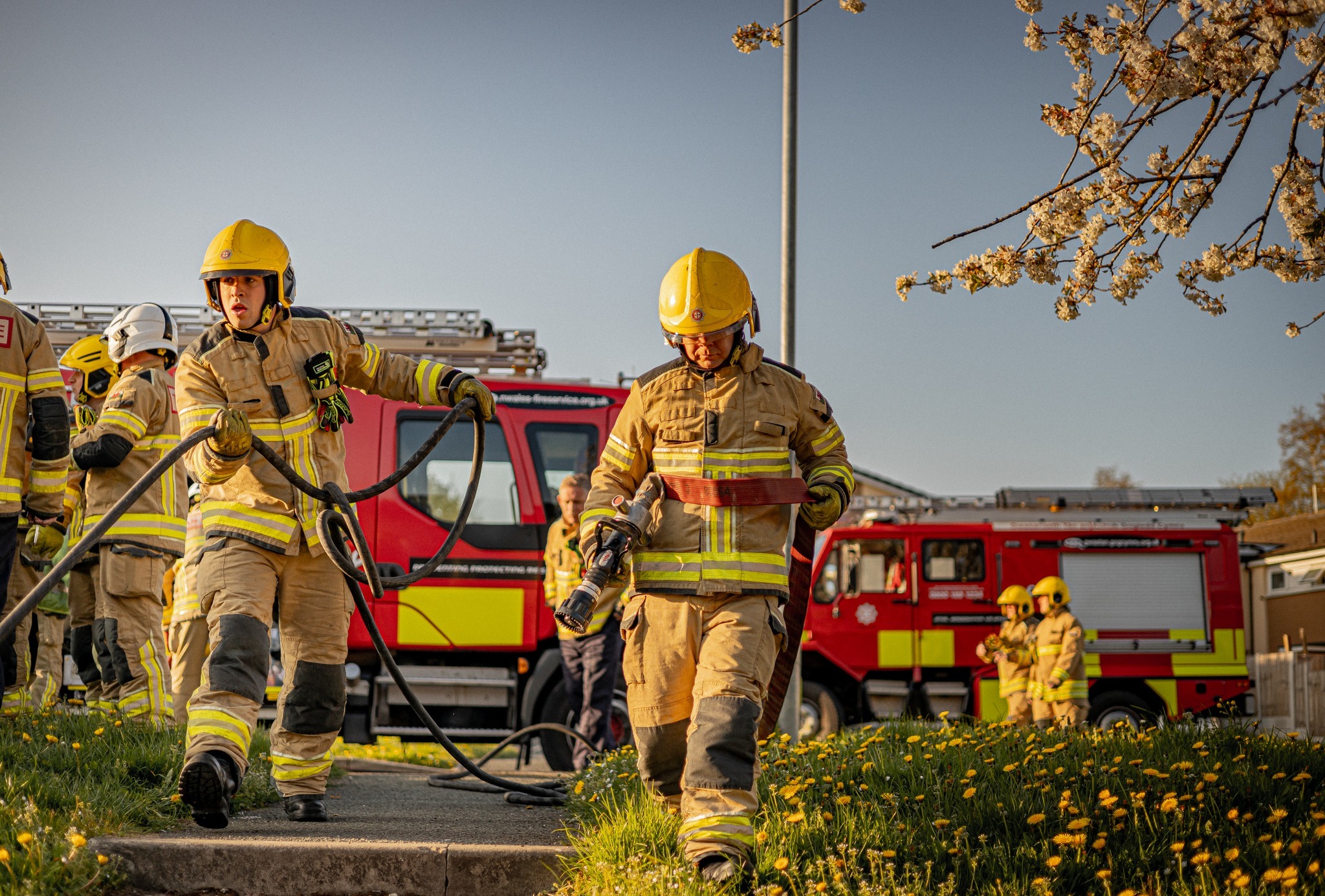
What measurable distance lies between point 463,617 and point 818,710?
4.83m

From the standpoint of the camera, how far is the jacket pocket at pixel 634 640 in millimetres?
4258

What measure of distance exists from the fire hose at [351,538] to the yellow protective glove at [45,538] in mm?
1765

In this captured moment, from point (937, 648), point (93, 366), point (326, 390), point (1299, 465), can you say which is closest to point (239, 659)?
point (326, 390)

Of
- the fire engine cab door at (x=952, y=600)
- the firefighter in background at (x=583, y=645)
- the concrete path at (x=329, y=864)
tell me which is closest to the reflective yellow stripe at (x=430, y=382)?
the concrete path at (x=329, y=864)

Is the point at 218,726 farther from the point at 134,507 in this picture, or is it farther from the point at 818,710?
the point at 818,710

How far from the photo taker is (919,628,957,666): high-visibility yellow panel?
13.3 m

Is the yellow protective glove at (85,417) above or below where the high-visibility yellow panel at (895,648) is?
above

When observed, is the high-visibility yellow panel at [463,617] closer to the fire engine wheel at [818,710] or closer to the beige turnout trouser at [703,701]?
the fire engine wheel at [818,710]

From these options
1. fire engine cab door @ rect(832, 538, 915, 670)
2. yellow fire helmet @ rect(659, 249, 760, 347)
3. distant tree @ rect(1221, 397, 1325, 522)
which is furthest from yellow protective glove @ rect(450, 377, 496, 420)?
distant tree @ rect(1221, 397, 1325, 522)

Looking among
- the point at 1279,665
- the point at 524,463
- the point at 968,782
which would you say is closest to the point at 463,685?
the point at 524,463

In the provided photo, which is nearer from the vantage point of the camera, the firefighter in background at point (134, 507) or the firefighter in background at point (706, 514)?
the firefighter in background at point (706, 514)

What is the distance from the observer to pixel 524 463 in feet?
32.9

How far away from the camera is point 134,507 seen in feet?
22.9

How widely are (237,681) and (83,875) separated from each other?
858 mm
